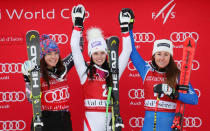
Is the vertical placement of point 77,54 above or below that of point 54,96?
above

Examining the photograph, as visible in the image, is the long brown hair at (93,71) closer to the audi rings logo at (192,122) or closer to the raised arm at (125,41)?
the raised arm at (125,41)

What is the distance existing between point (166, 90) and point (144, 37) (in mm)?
1417

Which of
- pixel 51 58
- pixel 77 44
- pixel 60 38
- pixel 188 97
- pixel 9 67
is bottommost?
pixel 188 97

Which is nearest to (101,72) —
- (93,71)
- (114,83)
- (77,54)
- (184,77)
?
(93,71)

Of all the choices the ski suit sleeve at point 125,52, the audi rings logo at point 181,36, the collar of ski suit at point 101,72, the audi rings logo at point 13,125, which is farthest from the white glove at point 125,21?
the audi rings logo at point 13,125

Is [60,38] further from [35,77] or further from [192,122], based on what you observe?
[192,122]

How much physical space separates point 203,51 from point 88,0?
185 cm

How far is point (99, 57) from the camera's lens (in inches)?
127

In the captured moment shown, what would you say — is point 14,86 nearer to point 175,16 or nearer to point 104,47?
point 104,47

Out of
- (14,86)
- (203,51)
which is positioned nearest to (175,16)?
(203,51)

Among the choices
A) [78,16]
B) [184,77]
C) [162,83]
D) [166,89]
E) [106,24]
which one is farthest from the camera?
[106,24]

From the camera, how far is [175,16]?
4.23 metres

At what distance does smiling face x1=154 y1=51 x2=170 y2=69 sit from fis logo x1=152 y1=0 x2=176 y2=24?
1152mm

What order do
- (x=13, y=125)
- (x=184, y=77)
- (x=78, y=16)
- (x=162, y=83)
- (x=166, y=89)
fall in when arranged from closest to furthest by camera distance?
(x=166, y=89) → (x=184, y=77) → (x=162, y=83) → (x=78, y=16) → (x=13, y=125)
